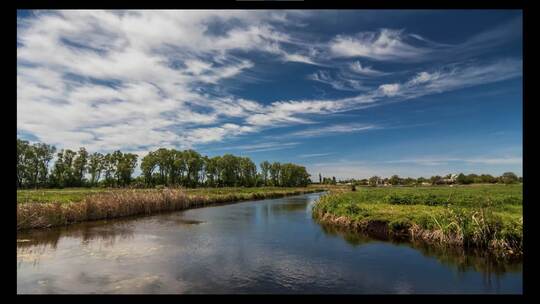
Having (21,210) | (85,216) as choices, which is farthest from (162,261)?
(85,216)

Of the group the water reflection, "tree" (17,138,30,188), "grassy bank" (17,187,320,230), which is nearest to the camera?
the water reflection

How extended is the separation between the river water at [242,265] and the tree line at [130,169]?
2522cm

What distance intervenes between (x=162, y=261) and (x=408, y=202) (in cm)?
1247

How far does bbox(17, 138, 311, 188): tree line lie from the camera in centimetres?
3384

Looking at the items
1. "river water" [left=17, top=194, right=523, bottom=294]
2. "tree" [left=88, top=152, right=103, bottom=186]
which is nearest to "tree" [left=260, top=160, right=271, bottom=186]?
"tree" [left=88, top=152, right=103, bottom=186]

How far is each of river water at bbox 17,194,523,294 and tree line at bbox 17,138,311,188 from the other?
25220mm

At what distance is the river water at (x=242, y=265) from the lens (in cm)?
545

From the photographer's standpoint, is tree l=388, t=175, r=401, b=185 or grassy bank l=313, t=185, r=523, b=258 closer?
grassy bank l=313, t=185, r=523, b=258

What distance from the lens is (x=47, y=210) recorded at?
11.3m

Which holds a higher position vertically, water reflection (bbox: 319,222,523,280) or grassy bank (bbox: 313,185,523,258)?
grassy bank (bbox: 313,185,523,258)

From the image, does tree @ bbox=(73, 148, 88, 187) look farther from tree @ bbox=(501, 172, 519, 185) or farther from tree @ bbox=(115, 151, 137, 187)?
tree @ bbox=(501, 172, 519, 185)

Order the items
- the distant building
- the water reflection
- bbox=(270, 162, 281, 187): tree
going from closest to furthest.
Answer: the water reflection, the distant building, bbox=(270, 162, 281, 187): tree
